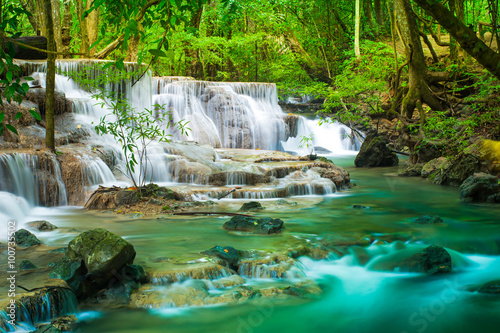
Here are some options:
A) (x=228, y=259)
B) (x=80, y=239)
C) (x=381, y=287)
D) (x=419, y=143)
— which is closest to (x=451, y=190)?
(x=419, y=143)

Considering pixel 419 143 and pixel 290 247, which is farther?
pixel 419 143

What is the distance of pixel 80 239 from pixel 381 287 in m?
3.40

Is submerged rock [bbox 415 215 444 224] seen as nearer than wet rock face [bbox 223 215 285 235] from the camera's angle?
No

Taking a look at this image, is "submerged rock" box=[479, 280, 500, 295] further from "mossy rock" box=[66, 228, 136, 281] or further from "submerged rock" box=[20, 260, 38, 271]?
"submerged rock" box=[20, 260, 38, 271]

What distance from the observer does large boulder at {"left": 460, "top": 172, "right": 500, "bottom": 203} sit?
30.6ft

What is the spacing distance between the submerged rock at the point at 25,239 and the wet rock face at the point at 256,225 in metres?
2.67

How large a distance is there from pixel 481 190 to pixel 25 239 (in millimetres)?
8734

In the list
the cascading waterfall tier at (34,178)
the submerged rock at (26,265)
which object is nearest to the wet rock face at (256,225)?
the submerged rock at (26,265)

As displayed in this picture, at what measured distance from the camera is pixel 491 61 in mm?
4340

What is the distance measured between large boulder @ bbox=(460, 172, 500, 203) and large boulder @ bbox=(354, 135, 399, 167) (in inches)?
248

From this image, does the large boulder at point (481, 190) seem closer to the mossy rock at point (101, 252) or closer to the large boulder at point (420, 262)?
the large boulder at point (420, 262)

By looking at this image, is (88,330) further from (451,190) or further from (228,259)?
(451,190)

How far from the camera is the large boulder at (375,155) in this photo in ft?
51.6

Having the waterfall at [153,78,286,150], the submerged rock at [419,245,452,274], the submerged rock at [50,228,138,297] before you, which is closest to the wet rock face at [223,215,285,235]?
the submerged rock at [419,245,452,274]
